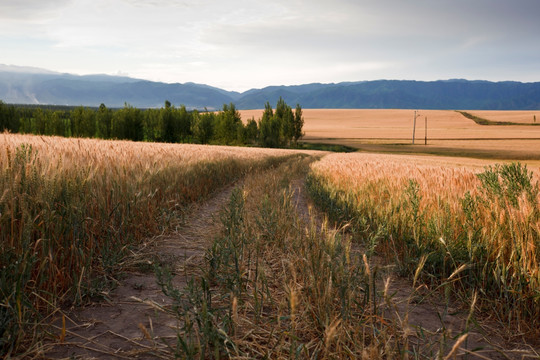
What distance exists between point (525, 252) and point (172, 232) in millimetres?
4421

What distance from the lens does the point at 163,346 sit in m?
1.93

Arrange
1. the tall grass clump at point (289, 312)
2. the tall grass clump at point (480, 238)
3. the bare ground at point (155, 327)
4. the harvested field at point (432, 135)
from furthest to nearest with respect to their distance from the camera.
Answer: the harvested field at point (432, 135)
the tall grass clump at point (480, 238)
the bare ground at point (155, 327)
the tall grass clump at point (289, 312)

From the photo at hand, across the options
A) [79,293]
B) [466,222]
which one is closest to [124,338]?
[79,293]

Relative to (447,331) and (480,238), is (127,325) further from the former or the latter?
(480,238)

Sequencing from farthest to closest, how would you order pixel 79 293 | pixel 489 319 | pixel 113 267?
pixel 113 267 < pixel 489 319 < pixel 79 293

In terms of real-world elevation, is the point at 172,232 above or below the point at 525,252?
below

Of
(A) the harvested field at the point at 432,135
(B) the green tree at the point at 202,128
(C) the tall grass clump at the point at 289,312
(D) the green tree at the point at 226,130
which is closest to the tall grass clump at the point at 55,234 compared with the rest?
(C) the tall grass clump at the point at 289,312

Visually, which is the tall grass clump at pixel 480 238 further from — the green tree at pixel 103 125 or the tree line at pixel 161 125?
the green tree at pixel 103 125

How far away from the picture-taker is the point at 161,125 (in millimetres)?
67625

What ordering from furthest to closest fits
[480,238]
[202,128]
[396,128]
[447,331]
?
1. [396,128]
2. [202,128]
3. [480,238]
4. [447,331]

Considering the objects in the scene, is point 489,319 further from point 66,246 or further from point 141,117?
point 141,117

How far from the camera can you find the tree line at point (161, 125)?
6066cm

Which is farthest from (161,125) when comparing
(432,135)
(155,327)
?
(155,327)

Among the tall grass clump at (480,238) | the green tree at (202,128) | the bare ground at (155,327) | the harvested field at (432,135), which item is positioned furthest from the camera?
the green tree at (202,128)
